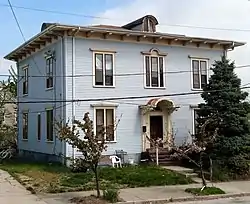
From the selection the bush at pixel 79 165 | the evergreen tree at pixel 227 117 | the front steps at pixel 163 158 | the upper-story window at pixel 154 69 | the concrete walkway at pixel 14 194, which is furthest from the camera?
the upper-story window at pixel 154 69

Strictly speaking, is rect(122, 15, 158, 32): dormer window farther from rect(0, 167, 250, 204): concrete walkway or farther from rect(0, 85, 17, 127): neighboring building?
rect(0, 85, 17, 127): neighboring building

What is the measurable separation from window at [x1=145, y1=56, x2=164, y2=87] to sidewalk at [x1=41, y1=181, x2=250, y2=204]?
8544 mm

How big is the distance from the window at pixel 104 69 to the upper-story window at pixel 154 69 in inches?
84.6

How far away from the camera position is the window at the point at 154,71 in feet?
84.4

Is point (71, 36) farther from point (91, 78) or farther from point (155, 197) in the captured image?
point (155, 197)

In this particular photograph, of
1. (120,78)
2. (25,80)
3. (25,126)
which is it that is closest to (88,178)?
(120,78)

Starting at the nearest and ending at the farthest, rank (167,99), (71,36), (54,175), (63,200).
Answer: (63,200), (54,175), (71,36), (167,99)

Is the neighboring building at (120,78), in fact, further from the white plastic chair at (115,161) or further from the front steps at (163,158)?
the front steps at (163,158)

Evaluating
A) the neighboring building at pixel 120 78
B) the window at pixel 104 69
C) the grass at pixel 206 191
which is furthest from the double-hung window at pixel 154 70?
the grass at pixel 206 191

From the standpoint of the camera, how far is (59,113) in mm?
24078

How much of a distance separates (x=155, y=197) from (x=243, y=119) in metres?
8.01

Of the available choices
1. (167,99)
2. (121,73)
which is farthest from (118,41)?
(167,99)

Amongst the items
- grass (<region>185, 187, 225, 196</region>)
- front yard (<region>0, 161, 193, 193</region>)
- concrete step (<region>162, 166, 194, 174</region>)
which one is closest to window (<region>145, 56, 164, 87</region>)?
concrete step (<region>162, 166, 194, 174</region>)

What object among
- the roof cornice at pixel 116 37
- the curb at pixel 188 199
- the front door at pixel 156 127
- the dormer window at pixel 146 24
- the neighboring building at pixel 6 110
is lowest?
the curb at pixel 188 199
